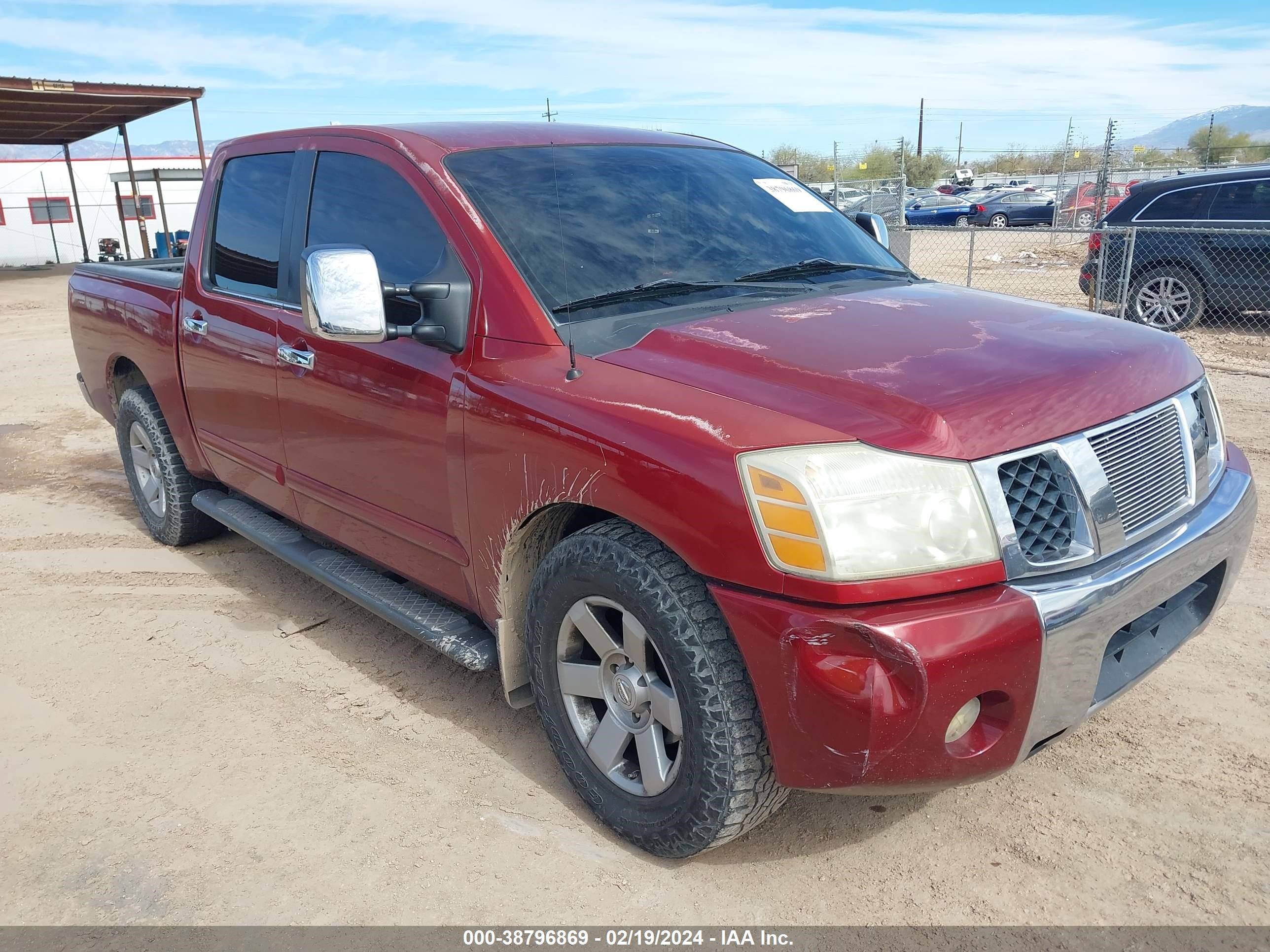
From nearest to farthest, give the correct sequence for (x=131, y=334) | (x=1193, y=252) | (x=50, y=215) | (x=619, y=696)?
(x=619, y=696) < (x=131, y=334) < (x=1193, y=252) < (x=50, y=215)

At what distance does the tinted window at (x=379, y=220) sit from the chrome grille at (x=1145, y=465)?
1.94 metres

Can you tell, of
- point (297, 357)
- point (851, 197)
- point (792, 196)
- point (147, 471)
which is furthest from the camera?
point (851, 197)

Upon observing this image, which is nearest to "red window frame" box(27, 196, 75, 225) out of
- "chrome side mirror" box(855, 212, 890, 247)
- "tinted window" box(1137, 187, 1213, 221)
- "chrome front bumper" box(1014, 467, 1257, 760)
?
"tinted window" box(1137, 187, 1213, 221)

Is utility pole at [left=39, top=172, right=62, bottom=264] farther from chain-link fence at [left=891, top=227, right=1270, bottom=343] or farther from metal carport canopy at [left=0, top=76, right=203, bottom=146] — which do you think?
chain-link fence at [left=891, top=227, right=1270, bottom=343]

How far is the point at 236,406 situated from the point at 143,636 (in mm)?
1065

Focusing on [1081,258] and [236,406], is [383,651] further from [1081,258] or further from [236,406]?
[1081,258]

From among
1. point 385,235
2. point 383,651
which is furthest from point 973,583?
point 383,651

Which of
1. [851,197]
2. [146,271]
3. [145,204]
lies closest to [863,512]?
[146,271]

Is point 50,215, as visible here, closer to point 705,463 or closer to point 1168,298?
point 1168,298

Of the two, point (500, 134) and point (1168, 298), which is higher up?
point (500, 134)

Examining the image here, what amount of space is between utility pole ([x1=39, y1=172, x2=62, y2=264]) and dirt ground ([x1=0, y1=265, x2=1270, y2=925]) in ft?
110

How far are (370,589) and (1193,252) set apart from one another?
9.75 metres

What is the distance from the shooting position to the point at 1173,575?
241 centimetres

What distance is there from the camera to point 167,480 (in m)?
4.93
